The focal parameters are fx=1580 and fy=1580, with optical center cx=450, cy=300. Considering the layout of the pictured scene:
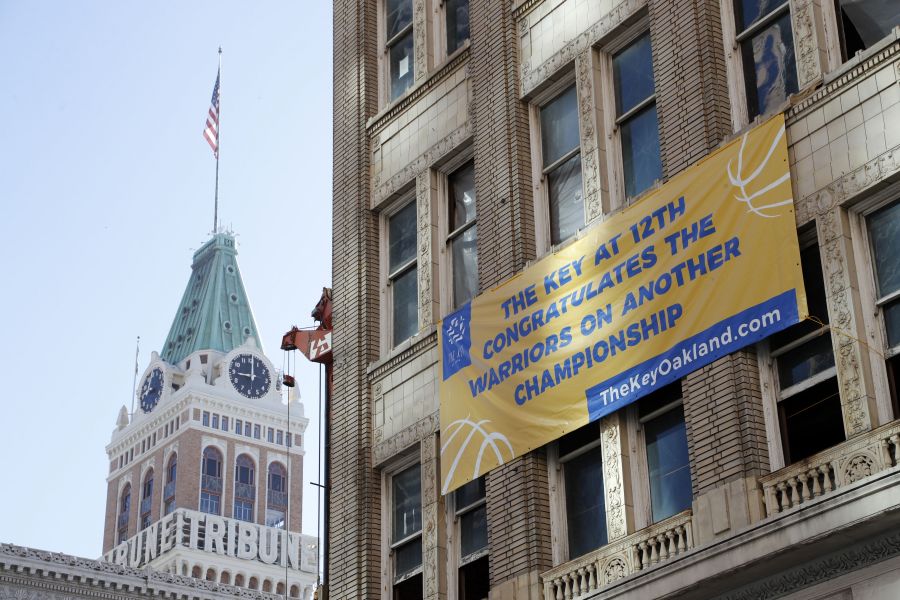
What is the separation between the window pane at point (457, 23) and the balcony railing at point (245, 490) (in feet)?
523

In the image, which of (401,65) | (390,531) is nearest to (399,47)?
(401,65)

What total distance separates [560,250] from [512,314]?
1296mm

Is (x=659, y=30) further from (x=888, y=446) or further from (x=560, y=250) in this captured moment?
(x=888, y=446)

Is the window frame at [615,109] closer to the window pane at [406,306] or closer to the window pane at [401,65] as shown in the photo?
the window pane at [406,306]

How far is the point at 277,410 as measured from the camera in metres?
189

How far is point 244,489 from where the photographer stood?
185 metres

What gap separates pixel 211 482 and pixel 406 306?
159354mm

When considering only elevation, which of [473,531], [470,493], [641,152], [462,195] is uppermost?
[462,195]

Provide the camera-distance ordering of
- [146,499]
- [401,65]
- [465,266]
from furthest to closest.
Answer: [146,499] < [401,65] < [465,266]

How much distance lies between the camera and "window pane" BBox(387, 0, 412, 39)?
29578 millimetres

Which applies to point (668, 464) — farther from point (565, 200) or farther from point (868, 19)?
point (868, 19)

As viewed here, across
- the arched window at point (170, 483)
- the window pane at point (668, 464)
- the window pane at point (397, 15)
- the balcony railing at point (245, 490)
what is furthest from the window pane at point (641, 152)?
the balcony railing at point (245, 490)

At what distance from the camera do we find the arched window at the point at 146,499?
184750 millimetres

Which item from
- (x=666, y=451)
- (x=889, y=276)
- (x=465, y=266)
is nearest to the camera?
(x=889, y=276)
